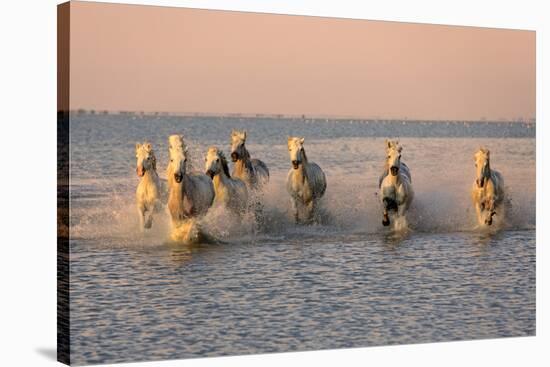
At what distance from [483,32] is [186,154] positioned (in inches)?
130

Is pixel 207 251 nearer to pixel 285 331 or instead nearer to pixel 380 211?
pixel 285 331

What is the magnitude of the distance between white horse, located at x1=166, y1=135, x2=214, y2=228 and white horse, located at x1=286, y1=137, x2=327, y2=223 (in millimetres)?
747

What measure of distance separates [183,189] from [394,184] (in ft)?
6.76

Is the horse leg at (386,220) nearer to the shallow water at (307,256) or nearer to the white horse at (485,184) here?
the shallow water at (307,256)

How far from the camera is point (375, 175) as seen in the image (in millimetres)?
12625

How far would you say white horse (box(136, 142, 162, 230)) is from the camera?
1138cm

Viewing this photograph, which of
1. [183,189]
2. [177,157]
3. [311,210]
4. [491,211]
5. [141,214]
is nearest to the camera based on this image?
[141,214]

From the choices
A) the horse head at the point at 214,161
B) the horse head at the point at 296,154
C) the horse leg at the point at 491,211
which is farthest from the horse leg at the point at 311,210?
the horse leg at the point at 491,211

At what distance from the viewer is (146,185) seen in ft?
37.6

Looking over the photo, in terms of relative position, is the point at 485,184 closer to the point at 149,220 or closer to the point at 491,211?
the point at 491,211

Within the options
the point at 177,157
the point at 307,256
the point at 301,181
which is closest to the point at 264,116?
the point at 301,181

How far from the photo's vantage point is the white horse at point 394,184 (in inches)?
497

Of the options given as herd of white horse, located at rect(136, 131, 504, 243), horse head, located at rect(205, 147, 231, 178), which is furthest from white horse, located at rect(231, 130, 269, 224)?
horse head, located at rect(205, 147, 231, 178)

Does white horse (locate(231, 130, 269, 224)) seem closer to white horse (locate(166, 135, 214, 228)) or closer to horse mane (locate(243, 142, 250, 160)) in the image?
horse mane (locate(243, 142, 250, 160))
